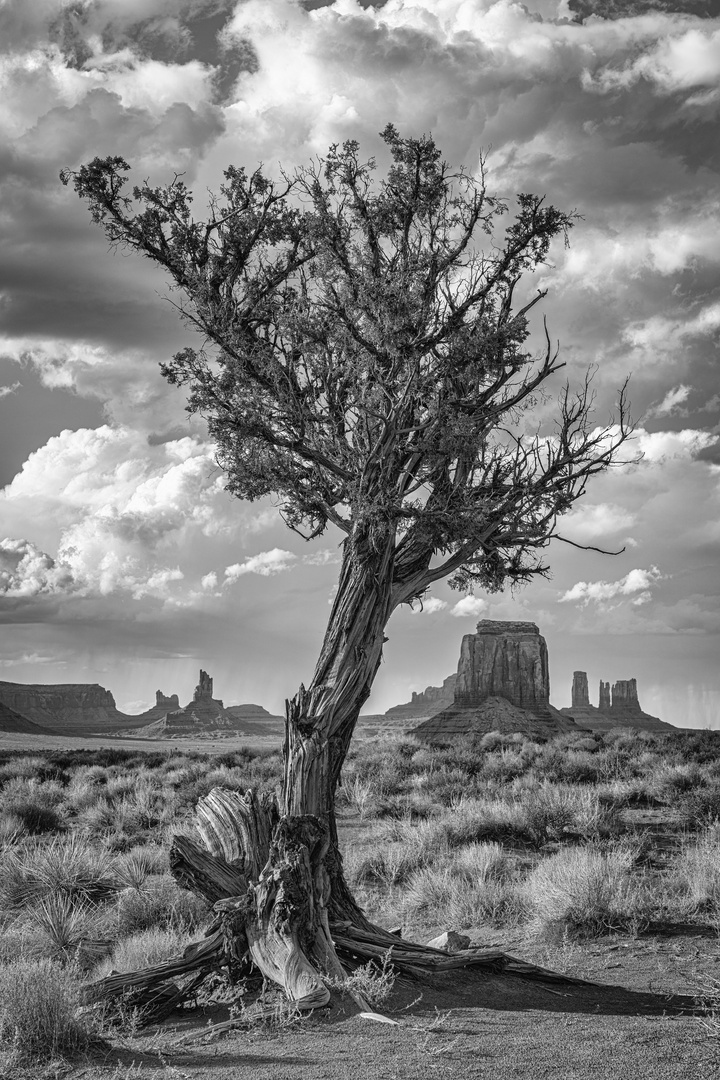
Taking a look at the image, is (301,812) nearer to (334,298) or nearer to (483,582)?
(483,582)

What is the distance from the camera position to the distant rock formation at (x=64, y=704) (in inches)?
6673

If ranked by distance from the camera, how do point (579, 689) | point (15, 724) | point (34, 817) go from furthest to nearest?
point (579, 689) → point (15, 724) → point (34, 817)

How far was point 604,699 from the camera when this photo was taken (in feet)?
510

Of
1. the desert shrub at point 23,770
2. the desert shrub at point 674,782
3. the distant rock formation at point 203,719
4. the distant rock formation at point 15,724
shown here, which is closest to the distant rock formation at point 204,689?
the distant rock formation at point 203,719

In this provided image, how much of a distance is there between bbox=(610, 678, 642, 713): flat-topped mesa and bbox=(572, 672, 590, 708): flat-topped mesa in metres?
11.2

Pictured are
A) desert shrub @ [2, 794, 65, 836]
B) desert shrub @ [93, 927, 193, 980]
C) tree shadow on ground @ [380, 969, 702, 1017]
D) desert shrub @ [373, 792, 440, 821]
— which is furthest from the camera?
desert shrub @ [373, 792, 440, 821]

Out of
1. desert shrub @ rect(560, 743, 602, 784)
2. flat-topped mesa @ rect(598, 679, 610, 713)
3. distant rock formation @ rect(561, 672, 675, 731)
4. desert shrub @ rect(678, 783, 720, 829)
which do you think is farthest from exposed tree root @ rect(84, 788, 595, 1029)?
flat-topped mesa @ rect(598, 679, 610, 713)

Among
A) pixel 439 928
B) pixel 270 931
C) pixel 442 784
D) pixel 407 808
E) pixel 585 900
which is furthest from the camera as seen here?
pixel 442 784

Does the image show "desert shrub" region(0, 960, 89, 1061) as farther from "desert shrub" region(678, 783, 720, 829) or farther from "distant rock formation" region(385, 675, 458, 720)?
"distant rock formation" region(385, 675, 458, 720)

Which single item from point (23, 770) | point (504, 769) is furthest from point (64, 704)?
point (504, 769)

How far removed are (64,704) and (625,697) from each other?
116454 millimetres

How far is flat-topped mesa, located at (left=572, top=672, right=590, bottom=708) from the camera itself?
164000mm

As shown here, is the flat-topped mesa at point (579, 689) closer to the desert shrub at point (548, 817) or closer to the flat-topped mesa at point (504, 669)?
the flat-topped mesa at point (504, 669)

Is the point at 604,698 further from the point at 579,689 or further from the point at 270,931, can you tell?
the point at 270,931
